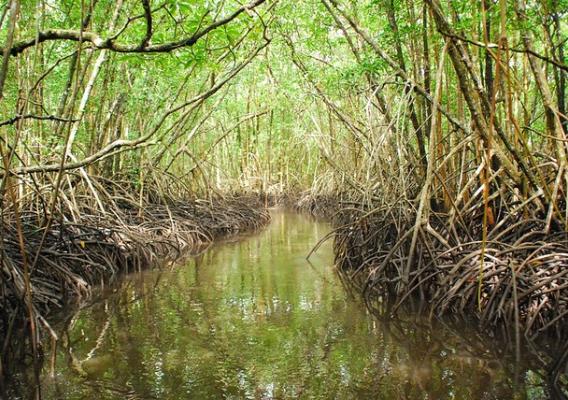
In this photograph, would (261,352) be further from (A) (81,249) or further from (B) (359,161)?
(B) (359,161)

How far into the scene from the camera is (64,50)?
6.65m

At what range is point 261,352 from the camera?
3.47m

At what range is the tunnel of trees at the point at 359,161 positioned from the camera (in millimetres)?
3506

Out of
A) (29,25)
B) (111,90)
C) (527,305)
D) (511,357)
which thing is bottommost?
(511,357)

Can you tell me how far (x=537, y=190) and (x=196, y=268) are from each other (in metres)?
4.09

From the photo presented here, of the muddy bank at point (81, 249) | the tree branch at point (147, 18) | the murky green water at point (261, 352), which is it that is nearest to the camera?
the murky green water at point (261, 352)

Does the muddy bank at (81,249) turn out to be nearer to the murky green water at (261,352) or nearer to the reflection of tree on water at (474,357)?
the murky green water at (261,352)

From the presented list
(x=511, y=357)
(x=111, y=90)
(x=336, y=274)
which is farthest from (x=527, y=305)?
(x=111, y=90)

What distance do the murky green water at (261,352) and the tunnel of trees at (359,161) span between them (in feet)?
1.15

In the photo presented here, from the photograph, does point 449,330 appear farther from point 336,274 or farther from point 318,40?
point 318,40

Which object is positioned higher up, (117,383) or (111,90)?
(111,90)

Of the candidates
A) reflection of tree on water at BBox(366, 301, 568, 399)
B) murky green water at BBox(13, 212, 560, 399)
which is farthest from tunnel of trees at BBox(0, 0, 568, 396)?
murky green water at BBox(13, 212, 560, 399)

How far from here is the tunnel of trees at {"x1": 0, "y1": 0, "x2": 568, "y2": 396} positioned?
351 centimetres

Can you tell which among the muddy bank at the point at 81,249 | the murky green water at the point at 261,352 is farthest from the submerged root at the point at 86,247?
the murky green water at the point at 261,352
